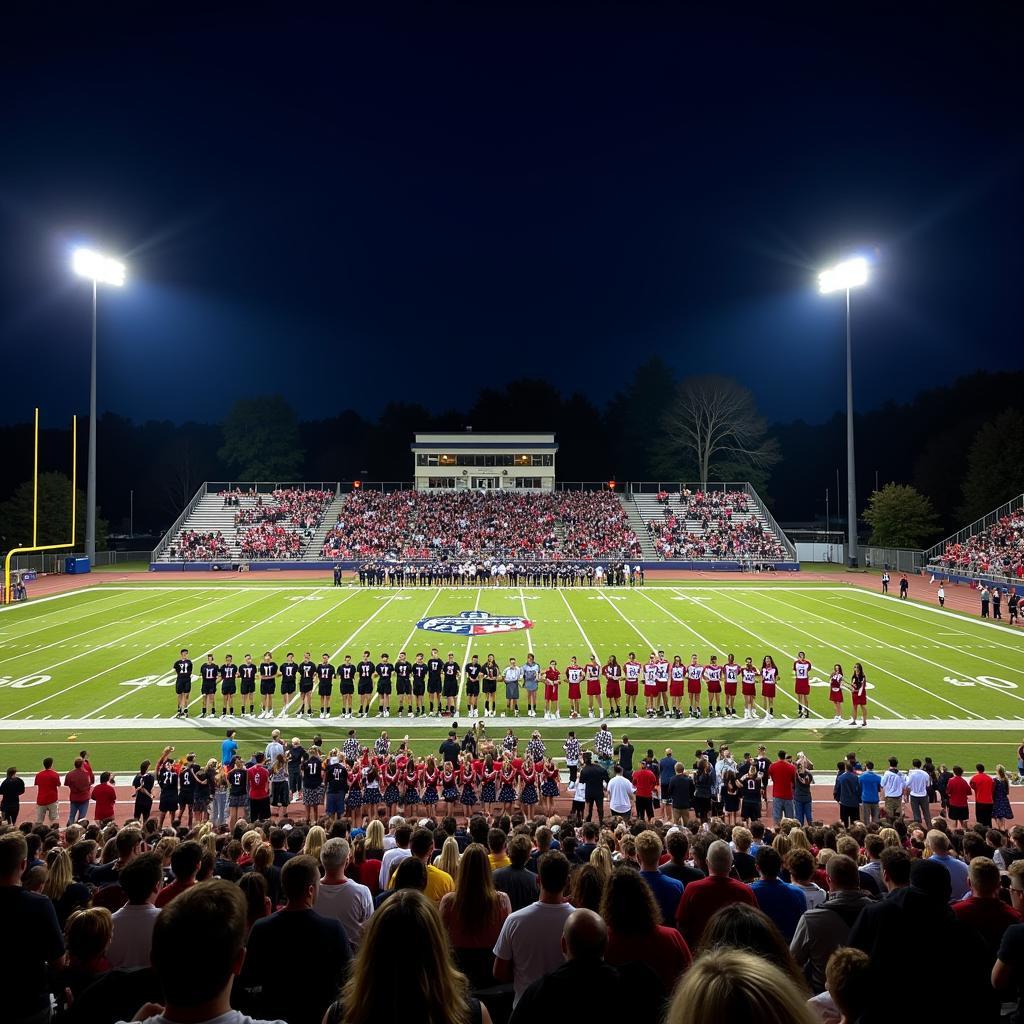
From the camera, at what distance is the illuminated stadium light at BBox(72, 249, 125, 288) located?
42812mm

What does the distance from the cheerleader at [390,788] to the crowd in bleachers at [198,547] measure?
4152 centimetres

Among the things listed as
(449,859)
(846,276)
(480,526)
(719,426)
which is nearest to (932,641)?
(449,859)

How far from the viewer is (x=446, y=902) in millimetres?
4082

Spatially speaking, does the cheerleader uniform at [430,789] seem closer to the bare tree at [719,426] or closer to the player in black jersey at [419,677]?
the player in black jersey at [419,677]

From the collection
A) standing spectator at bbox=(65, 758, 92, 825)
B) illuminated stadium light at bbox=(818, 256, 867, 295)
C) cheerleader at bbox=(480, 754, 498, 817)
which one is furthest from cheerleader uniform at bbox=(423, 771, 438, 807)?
illuminated stadium light at bbox=(818, 256, 867, 295)

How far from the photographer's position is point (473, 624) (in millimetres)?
26625

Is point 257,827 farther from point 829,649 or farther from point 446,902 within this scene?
point 829,649

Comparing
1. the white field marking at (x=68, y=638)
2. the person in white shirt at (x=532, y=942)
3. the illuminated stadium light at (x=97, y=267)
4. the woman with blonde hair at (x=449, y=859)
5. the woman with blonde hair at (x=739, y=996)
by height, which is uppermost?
the illuminated stadium light at (x=97, y=267)

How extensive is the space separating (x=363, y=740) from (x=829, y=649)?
14.7 metres

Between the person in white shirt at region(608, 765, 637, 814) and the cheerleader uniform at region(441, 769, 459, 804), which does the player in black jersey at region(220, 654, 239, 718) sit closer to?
the cheerleader uniform at region(441, 769, 459, 804)

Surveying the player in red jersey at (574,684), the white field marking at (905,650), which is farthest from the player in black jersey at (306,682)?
the white field marking at (905,650)

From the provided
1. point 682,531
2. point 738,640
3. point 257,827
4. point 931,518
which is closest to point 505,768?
point 257,827

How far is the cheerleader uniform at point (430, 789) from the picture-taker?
10.8m

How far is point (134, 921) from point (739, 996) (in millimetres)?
3565
